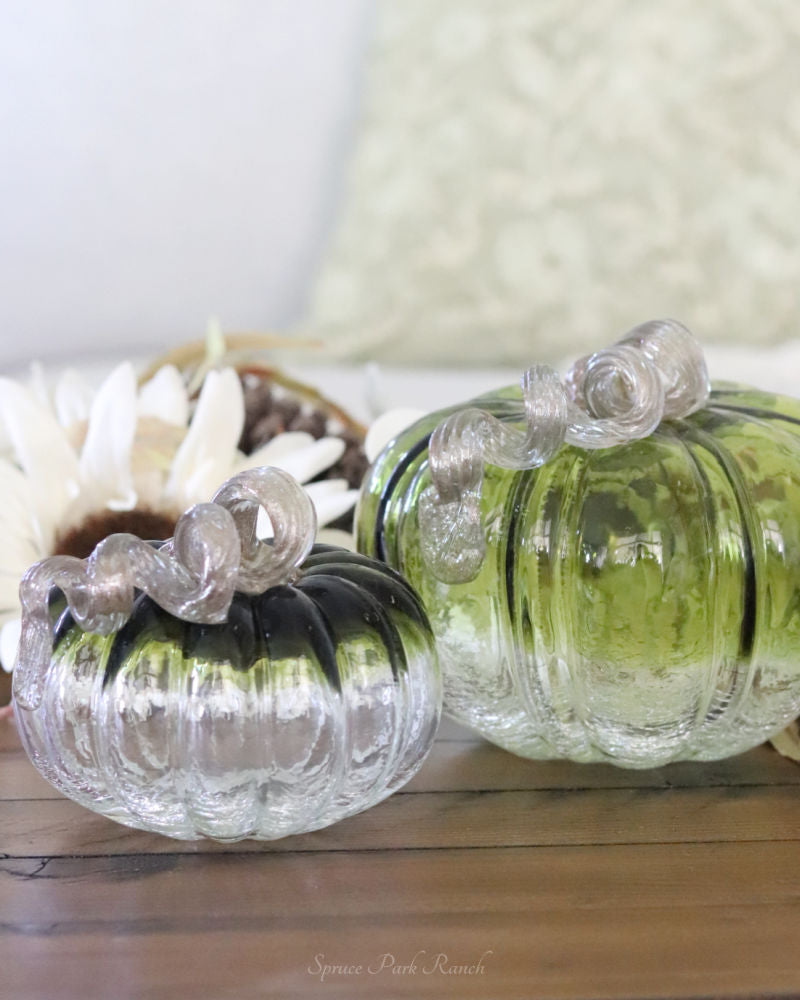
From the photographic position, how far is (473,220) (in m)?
1.30

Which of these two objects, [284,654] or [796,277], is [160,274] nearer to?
[796,277]

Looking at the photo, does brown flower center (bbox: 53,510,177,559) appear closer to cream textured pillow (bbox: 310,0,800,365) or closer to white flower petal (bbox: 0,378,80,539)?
white flower petal (bbox: 0,378,80,539)

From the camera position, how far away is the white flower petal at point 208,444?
629mm

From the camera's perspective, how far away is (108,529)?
62 centimetres

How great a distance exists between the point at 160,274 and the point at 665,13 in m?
0.71

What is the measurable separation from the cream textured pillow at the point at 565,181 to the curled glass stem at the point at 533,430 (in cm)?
83

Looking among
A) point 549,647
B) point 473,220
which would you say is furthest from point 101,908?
point 473,220

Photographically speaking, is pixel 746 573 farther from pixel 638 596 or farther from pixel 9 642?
pixel 9 642

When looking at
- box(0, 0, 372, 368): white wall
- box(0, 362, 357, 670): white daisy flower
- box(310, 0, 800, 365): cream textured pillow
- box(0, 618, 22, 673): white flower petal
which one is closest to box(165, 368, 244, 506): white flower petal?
box(0, 362, 357, 670): white daisy flower

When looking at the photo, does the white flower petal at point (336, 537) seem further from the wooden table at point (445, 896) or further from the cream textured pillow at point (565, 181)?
the cream textured pillow at point (565, 181)

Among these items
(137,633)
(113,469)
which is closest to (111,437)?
(113,469)

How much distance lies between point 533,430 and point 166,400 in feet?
1.01

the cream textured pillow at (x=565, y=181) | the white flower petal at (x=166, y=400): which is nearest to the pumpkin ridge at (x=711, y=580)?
the white flower petal at (x=166, y=400)

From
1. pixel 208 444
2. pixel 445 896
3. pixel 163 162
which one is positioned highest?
pixel 163 162
